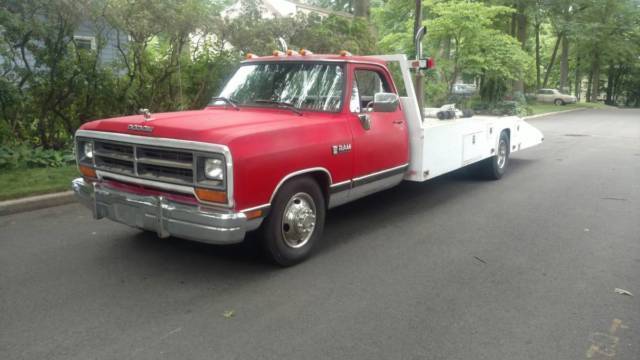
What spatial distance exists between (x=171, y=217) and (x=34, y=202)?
356 centimetres

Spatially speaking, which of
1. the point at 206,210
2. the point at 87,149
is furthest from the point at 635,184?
the point at 87,149

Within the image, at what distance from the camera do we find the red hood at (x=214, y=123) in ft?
13.9

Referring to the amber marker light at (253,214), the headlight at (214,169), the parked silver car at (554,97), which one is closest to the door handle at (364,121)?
the amber marker light at (253,214)

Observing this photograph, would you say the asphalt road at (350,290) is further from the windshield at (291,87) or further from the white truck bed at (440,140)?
the windshield at (291,87)

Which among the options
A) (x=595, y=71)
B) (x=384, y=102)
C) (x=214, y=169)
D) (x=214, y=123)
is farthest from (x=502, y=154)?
(x=595, y=71)

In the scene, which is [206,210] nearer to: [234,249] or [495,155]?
[234,249]

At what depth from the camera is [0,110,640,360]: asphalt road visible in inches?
136

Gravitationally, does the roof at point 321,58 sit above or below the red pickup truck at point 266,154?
above

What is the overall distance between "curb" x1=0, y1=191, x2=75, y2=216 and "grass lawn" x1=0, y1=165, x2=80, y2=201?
0.47ft

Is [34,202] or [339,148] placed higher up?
[339,148]

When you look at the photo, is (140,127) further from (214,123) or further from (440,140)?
Result: (440,140)

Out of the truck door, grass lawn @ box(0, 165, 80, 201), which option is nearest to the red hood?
the truck door

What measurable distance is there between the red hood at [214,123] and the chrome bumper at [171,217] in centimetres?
55

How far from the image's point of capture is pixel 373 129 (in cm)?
570
